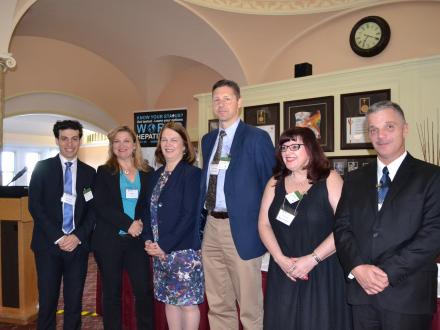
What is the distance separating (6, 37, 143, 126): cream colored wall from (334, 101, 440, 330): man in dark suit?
688 centimetres

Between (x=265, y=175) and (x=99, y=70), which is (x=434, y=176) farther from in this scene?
(x=99, y=70)

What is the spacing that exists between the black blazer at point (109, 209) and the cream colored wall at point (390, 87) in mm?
3139

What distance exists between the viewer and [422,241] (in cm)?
148

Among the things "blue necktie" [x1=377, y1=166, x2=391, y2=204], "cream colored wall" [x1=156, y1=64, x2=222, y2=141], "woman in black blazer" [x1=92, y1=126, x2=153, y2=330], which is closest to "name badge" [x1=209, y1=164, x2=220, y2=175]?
"woman in black blazer" [x1=92, y1=126, x2=153, y2=330]

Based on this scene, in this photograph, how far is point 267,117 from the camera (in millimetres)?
5418

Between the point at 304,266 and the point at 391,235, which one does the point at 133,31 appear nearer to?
the point at 304,266

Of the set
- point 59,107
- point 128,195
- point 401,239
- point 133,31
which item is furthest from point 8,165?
point 401,239

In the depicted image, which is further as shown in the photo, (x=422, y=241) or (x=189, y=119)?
(x=189, y=119)

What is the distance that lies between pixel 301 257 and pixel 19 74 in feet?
22.3

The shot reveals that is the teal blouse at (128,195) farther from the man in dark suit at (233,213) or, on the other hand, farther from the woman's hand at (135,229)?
the man in dark suit at (233,213)

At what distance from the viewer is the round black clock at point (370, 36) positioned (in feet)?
18.1

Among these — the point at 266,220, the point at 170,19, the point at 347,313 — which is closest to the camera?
the point at 347,313

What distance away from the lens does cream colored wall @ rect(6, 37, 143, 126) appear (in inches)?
273

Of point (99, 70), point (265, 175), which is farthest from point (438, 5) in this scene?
point (99, 70)
